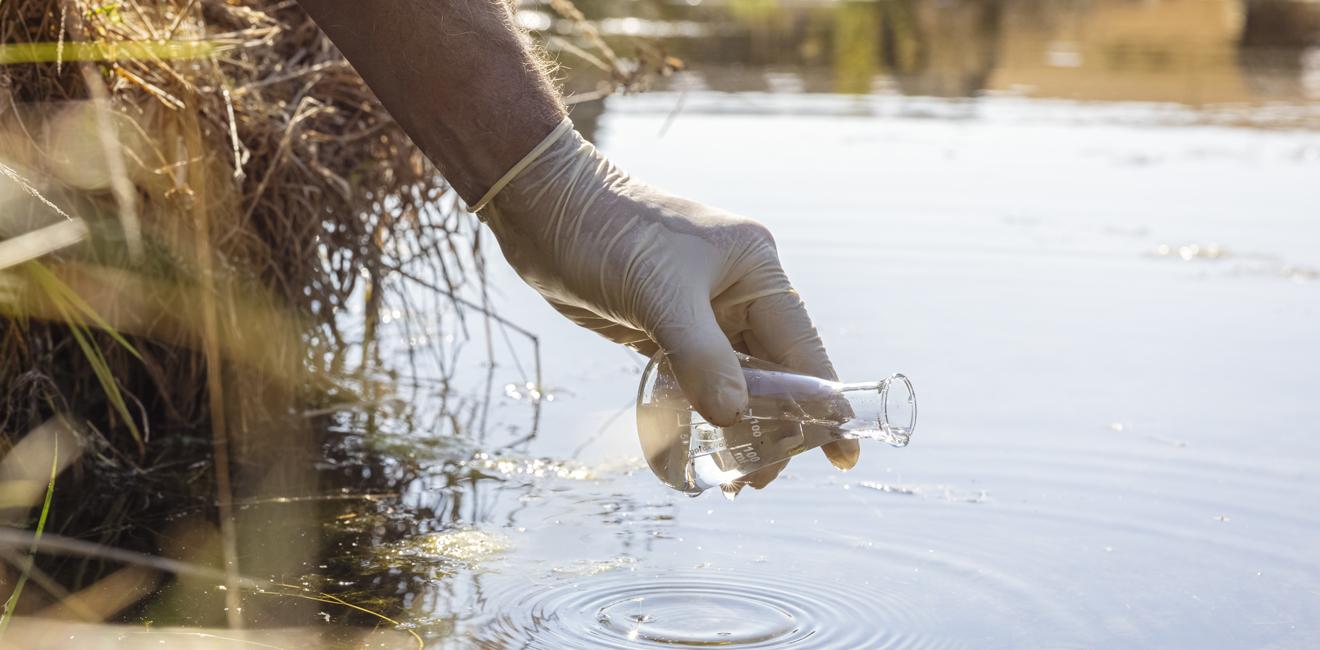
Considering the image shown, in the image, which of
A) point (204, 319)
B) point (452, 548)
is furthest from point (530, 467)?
point (204, 319)

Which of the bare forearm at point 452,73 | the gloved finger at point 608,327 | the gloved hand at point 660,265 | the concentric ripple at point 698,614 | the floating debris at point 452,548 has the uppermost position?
the bare forearm at point 452,73

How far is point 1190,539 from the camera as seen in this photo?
2.67m

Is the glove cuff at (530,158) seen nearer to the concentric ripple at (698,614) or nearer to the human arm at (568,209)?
the human arm at (568,209)

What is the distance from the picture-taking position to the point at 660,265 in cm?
217

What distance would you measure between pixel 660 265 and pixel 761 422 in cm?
31

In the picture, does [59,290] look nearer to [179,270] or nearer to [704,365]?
[179,270]

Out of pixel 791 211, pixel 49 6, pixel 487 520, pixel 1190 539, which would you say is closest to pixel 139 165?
pixel 49 6

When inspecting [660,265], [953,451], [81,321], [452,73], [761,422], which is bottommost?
[953,451]

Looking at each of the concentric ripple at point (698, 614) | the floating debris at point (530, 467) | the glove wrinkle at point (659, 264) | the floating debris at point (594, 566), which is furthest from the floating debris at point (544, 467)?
the glove wrinkle at point (659, 264)

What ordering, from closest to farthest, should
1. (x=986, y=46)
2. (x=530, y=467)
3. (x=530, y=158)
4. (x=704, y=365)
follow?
1. (x=704, y=365)
2. (x=530, y=158)
3. (x=530, y=467)
4. (x=986, y=46)

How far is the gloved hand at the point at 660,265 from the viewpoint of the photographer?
2.15m

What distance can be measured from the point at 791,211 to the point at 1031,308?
59.9 inches

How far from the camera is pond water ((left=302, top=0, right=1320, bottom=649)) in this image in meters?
2.35

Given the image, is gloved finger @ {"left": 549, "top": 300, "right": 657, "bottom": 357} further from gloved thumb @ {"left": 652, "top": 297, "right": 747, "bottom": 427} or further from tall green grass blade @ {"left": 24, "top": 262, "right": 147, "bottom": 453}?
tall green grass blade @ {"left": 24, "top": 262, "right": 147, "bottom": 453}
